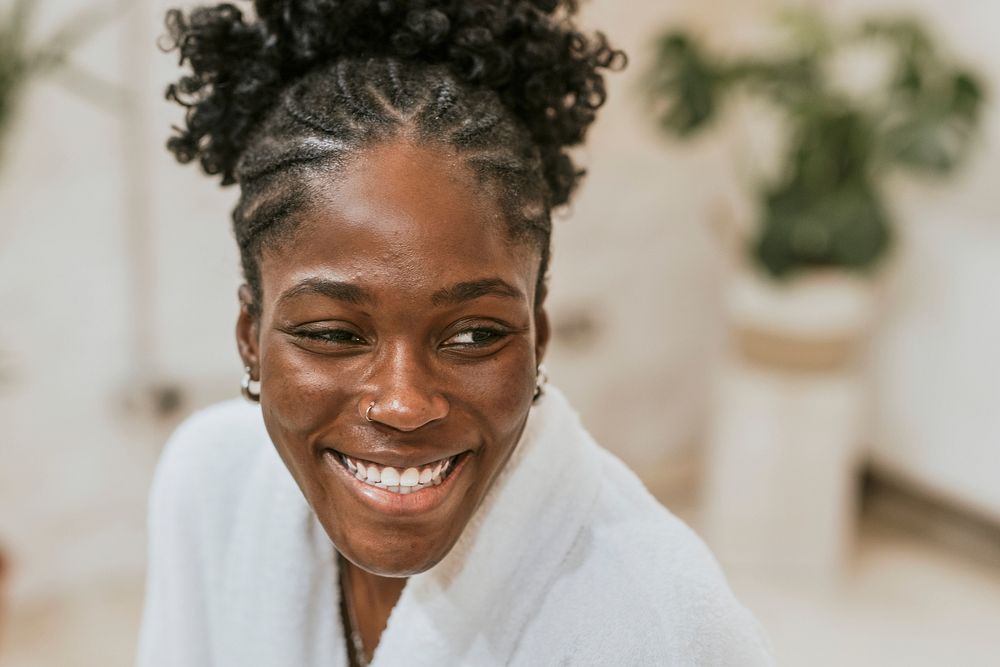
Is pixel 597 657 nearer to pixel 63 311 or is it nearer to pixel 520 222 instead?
pixel 520 222

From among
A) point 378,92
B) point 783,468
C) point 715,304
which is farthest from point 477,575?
point 715,304

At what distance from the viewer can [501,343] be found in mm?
862

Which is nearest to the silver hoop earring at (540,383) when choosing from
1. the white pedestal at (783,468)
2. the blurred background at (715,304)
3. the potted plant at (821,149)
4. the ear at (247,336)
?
the ear at (247,336)

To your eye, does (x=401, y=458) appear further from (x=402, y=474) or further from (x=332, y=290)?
(x=332, y=290)

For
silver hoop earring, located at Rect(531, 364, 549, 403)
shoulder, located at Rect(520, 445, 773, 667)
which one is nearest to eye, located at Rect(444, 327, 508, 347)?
silver hoop earring, located at Rect(531, 364, 549, 403)

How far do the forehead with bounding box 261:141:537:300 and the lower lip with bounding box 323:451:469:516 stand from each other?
0.15 m

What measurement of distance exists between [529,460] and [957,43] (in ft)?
7.08

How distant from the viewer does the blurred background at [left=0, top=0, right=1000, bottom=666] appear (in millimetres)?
2348

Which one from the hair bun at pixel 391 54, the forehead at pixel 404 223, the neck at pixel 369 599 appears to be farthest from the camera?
the neck at pixel 369 599

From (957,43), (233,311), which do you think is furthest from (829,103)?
(233,311)

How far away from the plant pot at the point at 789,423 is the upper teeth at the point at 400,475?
1.94 meters

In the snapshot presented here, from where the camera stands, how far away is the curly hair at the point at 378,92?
0.86 meters

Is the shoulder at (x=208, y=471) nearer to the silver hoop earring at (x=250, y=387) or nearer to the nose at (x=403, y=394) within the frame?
the silver hoop earring at (x=250, y=387)

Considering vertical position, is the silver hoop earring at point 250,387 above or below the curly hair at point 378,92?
below
